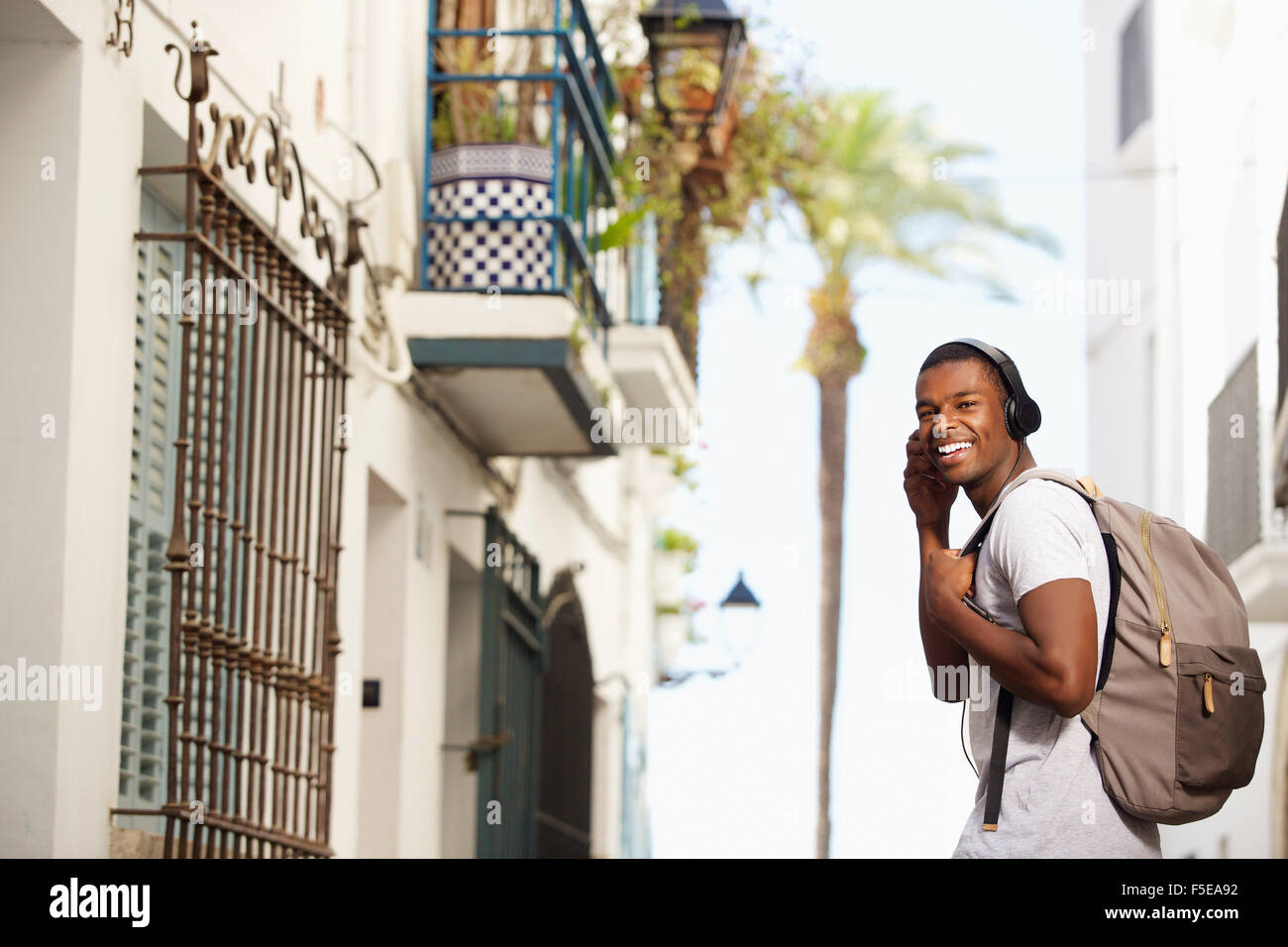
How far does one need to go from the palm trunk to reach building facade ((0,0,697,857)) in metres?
9.56

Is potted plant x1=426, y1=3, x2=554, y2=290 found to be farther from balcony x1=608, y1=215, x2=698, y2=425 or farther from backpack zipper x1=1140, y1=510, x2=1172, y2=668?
backpack zipper x1=1140, y1=510, x2=1172, y2=668

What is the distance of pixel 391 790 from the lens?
31.6ft

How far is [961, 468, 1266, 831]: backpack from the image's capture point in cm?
325

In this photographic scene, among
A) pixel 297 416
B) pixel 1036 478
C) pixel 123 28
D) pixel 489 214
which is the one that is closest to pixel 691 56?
pixel 489 214

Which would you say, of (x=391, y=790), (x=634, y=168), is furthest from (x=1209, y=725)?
(x=634, y=168)

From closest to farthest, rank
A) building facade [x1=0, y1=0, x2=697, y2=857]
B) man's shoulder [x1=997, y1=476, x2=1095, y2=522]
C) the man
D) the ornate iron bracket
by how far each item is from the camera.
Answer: the man → man's shoulder [x1=997, y1=476, x2=1095, y2=522] → building facade [x1=0, y1=0, x2=697, y2=857] → the ornate iron bracket

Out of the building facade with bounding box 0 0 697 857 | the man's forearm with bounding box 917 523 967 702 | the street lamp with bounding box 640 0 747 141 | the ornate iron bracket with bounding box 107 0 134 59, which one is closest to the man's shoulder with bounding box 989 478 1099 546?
the man's forearm with bounding box 917 523 967 702

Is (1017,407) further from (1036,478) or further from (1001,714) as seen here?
(1001,714)

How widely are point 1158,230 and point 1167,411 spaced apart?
8.38ft

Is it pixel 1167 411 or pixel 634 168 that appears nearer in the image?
pixel 634 168

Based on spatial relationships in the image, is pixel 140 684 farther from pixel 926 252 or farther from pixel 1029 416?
pixel 926 252

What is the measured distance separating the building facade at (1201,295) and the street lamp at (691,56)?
2.76 metres

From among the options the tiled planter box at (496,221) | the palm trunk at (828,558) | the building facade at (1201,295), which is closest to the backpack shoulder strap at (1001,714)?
the tiled planter box at (496,221)

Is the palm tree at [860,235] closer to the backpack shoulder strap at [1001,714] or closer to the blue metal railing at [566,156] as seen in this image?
the blue metal railing at [566,156]
